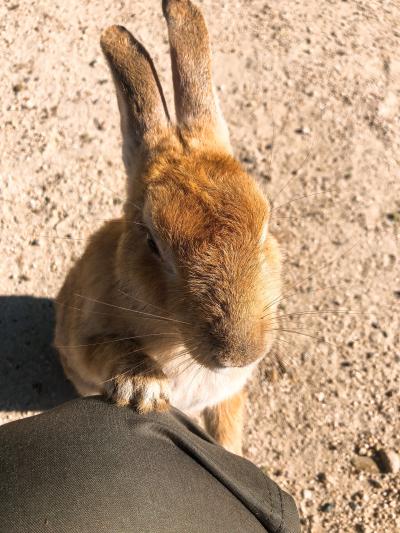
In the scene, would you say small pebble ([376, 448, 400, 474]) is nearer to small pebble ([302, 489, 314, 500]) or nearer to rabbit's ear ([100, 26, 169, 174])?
small pebble ([302, 489, 314, 500])

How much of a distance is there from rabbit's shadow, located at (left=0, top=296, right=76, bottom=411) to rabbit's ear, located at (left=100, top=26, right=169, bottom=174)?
1882 millimetres

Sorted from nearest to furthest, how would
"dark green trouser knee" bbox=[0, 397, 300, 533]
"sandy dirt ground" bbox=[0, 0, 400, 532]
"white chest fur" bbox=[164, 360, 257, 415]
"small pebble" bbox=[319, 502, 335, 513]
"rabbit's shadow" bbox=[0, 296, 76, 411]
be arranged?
"dark green trouser knee" bbox=[0, 397, 300, 533] < "white chest fur" bbox=[164, 360, 257, 415] < "small pebble" bbox=[319, 502, 335, 513] < "sandy dirt ground" bbox=[0, 0, 400, 532] < "rabbit's shadow" bbox=[0, 296, 76, 411]

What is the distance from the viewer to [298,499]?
366 cm

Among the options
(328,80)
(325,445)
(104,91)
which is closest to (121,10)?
(104,91)

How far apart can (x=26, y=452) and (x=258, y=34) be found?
426 centimetres

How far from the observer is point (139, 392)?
8.79ft

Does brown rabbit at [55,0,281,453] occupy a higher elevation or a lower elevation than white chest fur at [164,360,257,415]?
higher

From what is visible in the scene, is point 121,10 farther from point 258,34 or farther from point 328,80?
point 328,80

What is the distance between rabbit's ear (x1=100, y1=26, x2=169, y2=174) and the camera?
9.62 ft

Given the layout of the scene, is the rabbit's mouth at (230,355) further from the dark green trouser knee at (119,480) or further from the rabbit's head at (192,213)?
the dark green trouser knee at (119,480)

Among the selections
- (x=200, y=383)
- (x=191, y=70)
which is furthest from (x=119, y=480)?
(x=191, y=70)

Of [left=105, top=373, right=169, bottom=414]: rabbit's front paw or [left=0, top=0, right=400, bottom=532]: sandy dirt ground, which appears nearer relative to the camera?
[left=105, top=373, right=169, bottom=414]: rabbit's front paw

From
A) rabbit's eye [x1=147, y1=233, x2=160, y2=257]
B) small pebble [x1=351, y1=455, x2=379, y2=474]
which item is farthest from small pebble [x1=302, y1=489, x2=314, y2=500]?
rabbit's eye [x1=147, y1=233, x2=160, y2=257]

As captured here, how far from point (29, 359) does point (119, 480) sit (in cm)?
226
